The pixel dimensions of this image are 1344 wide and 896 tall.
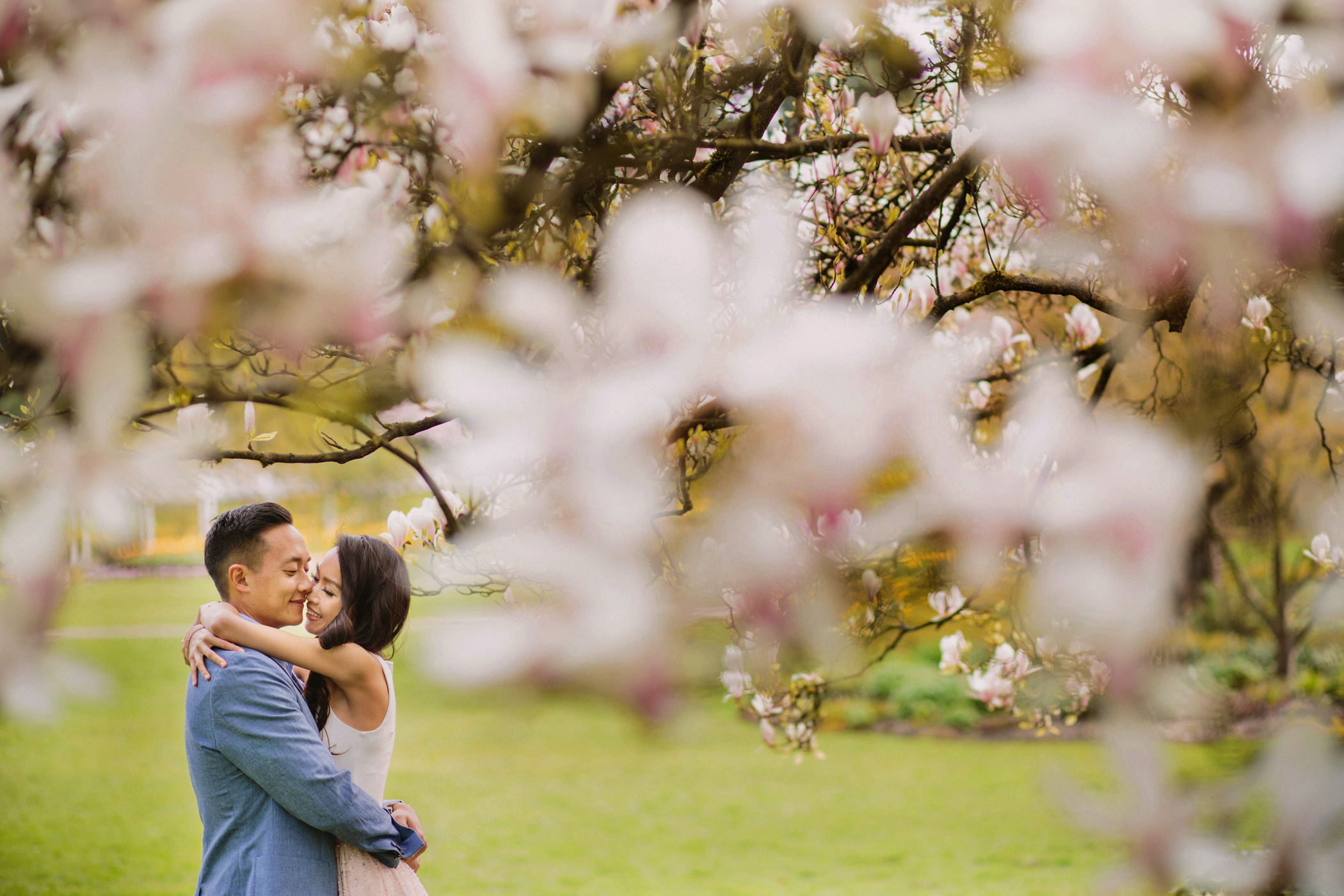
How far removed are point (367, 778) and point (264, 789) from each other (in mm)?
276

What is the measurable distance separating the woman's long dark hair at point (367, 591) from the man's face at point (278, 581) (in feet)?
0.23

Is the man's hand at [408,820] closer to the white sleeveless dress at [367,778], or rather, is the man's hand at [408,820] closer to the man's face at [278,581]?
the white sleeveless dress at [367,778]

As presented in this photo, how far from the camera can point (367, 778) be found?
1.91 metres

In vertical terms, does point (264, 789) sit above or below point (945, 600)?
below

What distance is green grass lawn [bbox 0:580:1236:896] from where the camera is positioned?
6.16 meters

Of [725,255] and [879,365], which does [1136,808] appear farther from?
[725,255]

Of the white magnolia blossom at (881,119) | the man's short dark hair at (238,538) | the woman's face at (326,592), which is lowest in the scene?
the woman's face at (326,592)

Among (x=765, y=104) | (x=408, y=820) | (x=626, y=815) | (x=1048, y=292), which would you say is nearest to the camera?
(x=765, y=104)

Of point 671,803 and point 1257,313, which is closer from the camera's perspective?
point 1257,313

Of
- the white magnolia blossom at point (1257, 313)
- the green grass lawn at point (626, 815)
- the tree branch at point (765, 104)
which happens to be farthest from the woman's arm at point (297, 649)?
the green grass lawn at point (626, 815)

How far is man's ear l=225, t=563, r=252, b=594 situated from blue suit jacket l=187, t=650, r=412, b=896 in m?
0.13

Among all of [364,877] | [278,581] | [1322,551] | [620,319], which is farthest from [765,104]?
[1322,551]

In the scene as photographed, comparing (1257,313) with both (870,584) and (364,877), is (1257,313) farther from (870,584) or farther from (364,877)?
(364,877)

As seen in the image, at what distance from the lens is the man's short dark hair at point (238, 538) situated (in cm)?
176
